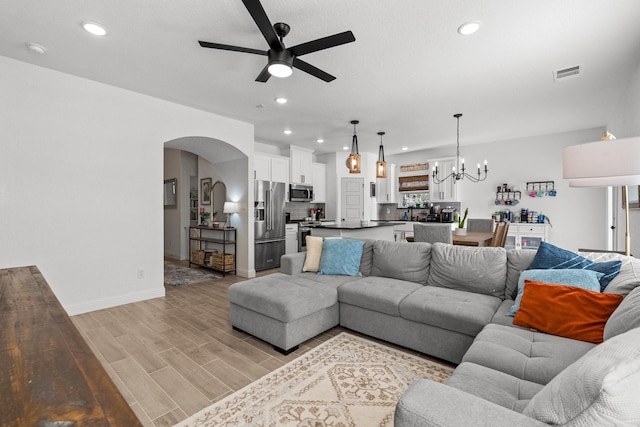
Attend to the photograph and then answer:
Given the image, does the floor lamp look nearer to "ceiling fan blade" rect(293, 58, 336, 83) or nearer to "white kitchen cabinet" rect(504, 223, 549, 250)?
"ceiling fan blade" rect(293, 58, 336, 83)

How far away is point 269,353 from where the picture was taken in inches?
102

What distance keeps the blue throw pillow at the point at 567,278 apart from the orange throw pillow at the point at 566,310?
0.14 m

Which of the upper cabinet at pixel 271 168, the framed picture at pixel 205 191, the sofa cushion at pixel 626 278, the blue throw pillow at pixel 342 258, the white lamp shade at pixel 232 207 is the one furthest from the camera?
the framed picture at pixel 205 191

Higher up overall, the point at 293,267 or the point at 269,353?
the point at 293,267

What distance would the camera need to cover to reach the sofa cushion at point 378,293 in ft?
8.75

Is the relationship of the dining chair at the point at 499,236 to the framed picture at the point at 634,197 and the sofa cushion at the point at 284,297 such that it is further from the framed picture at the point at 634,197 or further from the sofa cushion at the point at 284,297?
the sofa cushion at the point at 284,297

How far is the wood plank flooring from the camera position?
200 centimetres

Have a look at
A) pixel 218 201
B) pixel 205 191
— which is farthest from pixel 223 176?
pixel 205 191

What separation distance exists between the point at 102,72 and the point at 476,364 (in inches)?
171

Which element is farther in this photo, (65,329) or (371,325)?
(371,325)

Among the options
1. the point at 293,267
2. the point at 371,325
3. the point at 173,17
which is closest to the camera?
the point at 173,17

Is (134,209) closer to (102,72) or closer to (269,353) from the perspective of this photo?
(102,72)

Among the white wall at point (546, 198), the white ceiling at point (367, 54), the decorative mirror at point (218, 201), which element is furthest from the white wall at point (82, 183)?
the white wall at point (546, 198)

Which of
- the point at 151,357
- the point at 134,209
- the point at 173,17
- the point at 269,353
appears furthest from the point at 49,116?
the point at 269,353
